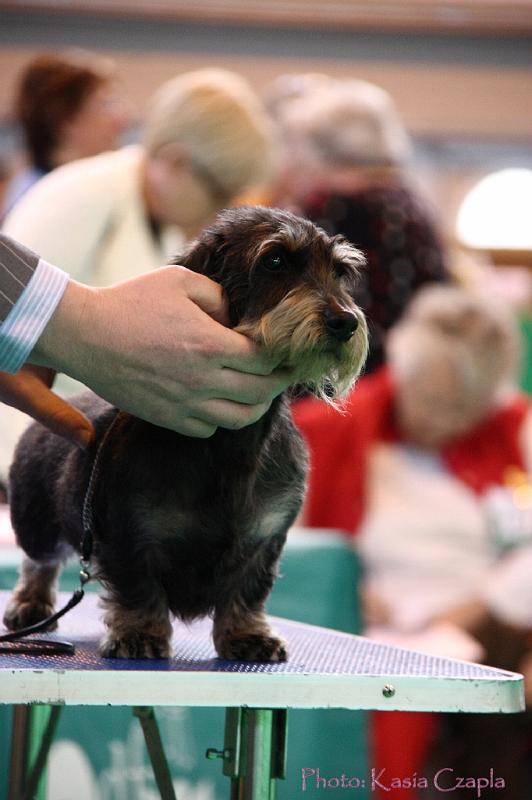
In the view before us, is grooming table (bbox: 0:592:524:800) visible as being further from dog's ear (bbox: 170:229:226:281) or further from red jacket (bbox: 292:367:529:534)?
red jacket (bbox: 292:367:529:534)

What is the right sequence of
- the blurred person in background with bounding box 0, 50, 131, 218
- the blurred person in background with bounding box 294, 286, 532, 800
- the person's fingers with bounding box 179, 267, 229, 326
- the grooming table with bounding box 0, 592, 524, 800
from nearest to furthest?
the grooming table with bounding box 0, 592, 524, 800 < the person's fingers with bounding box 179, 267, 229, 326 < the blurred person in background with bounding box 294, 286, 532, 800 < the blurred person in background with bounding box 0, 50, 131, 218

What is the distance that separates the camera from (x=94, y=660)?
1.23 m

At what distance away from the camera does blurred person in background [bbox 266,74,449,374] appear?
3289mm

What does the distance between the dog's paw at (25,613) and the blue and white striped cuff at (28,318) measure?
0.46m

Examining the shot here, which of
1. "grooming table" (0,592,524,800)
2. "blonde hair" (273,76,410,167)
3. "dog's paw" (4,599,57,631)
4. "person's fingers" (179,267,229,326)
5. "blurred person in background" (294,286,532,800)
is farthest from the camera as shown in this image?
"blonde hair" (273,76,410,167)

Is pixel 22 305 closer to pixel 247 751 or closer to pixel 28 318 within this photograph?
pixel 28 318

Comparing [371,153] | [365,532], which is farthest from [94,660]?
[371,153]

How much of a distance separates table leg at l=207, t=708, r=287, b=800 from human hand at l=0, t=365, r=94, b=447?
A: 0.35m

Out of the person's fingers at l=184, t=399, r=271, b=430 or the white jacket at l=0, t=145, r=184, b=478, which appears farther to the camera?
the white jacket at l=0, t=145, r=184, b=478

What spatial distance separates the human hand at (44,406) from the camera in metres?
1.35

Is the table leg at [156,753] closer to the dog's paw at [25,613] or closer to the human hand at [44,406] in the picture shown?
the dog's paw at [25,613]

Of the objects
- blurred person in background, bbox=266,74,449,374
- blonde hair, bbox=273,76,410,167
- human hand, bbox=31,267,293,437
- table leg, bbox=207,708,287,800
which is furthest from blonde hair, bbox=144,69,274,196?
A: table leg, bbox=207,708,287,800

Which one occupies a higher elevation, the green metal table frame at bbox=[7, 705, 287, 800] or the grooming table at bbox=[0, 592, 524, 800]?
the grooming table at bbox=[0, 592, 524, 800]

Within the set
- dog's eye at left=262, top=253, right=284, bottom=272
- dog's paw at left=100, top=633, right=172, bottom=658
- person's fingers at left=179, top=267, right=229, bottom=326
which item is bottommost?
dog's paw at left=100, top=633, right=172, bottom=658
